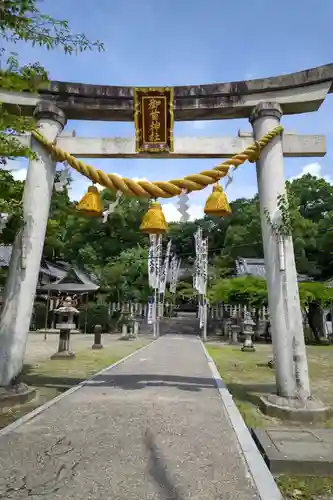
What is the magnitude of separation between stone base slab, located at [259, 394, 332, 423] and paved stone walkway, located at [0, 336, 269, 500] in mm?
809

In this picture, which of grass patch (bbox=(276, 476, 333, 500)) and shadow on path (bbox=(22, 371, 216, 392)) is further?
shadow on path (bbox=(22, 371, 216, 392))

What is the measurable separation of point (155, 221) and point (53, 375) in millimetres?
5302

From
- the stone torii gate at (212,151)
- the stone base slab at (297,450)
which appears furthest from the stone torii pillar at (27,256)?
the stone base slab at (297,450)

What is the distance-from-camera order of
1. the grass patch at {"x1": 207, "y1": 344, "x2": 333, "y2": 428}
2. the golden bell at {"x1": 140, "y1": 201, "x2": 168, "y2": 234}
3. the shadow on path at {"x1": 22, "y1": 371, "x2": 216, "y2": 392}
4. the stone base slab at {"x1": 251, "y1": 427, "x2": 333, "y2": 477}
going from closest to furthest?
the stone base slab at {"x1": 251, "y1": 427, "x2": 333, "y2": 477}
the grass patch at {"x1": 207, "y1": 344, "x2": 333, "y2": 428}
the golden bell at {"x1": 140, "y1": 201, "x2": 168, "y2": 234}
the shadow on path at {"x1": 22, "y1": 371, "x2": 216, "y2": 392}

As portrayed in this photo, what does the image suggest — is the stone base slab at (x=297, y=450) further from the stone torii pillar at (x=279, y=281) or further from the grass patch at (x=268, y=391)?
the stone torii pillar at (x=279, y=281)

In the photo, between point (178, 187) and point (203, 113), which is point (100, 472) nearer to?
point (178, 187)

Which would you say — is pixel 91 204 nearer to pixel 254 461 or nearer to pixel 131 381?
pixel 131 381

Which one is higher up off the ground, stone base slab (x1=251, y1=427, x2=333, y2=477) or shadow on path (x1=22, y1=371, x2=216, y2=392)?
shadow on path (x1=22, y1=371, x2=216, y2=392)

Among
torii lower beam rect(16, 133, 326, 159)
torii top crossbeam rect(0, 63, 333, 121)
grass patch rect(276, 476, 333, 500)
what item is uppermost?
torii top crossbeam rect(0, 63, 333, 121)

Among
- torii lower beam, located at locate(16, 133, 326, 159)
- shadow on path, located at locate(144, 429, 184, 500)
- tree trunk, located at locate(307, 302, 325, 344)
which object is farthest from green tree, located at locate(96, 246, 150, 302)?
shadow on path, located at locate(144, 429, 184, 500)

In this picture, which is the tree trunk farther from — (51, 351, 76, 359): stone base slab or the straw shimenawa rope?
the straw shimenawa rope

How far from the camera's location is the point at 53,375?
31.1ft

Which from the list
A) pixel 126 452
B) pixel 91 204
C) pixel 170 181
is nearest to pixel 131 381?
pixel 91 204

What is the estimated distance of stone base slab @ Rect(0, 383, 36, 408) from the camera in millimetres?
6074
